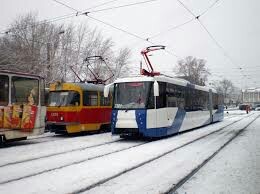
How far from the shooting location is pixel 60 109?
711 inches

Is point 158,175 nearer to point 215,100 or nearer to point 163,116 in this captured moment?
point 163,116

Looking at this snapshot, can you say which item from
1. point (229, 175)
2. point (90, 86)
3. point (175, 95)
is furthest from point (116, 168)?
point (90, 86)

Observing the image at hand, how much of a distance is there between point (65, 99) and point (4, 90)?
5266 mm

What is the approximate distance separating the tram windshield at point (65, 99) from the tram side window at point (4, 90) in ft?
16.5

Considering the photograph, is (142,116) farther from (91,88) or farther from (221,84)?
(221,84)

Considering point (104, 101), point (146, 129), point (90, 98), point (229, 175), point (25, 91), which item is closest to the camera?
point (229, 175)

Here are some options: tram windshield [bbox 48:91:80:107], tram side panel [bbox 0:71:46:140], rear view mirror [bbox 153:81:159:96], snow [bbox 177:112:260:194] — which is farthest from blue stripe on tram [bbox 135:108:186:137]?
snow [bbox 177:112:260:194]

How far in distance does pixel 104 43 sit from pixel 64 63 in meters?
10.5

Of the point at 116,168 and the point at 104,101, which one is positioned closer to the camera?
the point at 116,168

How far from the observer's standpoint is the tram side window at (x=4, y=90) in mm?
13055

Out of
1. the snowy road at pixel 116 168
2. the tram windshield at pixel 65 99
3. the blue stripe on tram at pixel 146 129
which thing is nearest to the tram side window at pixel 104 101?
the tram windshield at pixel 65 99

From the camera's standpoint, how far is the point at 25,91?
1427 cm

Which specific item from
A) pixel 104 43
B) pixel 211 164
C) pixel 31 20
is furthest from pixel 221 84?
pixel 211 164

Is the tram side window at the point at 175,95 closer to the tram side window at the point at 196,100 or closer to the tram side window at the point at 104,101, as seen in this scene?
the tram side window at the point at 196,100
